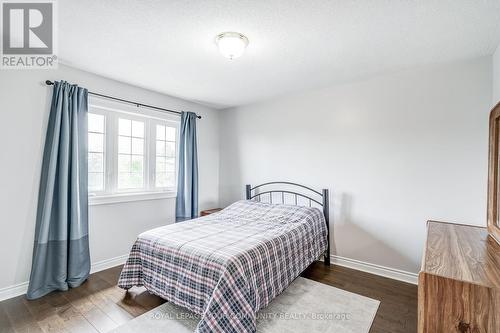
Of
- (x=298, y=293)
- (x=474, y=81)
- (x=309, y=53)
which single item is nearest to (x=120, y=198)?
(x=298, y=293)

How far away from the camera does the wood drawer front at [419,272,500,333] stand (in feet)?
3.40

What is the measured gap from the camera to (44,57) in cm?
249

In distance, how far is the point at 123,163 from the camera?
3.32 metres

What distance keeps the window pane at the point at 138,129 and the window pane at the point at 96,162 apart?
545mm

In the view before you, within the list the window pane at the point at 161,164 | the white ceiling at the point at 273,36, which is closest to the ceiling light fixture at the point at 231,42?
the white ceiling at the point at 273,36

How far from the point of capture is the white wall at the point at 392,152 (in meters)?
2.49

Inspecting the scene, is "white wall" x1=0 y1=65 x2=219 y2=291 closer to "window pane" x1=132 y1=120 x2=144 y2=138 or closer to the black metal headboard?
"window pane" x1=132 y1=120 x2=144 y2=138

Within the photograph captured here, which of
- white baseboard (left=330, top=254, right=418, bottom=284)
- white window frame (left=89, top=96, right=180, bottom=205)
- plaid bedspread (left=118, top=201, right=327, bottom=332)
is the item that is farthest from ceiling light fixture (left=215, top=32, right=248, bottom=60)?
white baseboard (left=330, top=254, right=418, bottom=284)

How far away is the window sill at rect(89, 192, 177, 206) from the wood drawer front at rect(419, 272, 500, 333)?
10.7 ft

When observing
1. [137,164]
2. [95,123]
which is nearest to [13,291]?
[137,164]

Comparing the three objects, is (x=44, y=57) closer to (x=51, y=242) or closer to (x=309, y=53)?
(x=51, y=242)

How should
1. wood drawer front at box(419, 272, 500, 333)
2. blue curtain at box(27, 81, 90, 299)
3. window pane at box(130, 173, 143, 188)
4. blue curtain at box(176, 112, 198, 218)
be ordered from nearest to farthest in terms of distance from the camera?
wood drawer front at box(419, 272, 500, 333) < blue curtain at box(27, 81, 90, 299) < window pane at box(130, 173, 143, 188) < blue curtain at box(176, 112, 198, 218)

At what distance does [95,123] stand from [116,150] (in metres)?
0.41

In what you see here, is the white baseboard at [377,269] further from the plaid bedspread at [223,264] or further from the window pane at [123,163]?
the window pane at [123,163]
